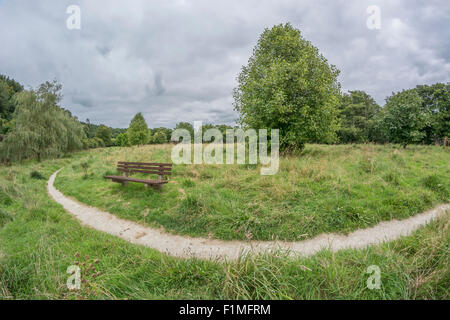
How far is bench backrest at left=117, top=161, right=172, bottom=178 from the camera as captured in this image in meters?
7.81

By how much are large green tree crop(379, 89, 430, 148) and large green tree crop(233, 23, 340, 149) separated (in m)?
9.00

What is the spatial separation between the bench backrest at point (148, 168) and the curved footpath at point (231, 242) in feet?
7.88

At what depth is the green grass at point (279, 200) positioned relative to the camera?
4922 mm

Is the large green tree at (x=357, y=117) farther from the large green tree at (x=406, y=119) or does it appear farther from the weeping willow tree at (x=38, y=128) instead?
the weeping willow tree at (x=38, y=128)

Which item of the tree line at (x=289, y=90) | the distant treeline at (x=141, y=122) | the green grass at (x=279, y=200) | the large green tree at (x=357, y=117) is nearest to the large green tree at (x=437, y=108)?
the distant treeline at (x=141, y=122)

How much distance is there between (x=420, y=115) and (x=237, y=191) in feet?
65.8

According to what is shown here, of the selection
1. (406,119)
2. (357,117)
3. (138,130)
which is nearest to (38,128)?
(138,130)

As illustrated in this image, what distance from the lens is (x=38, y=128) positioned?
72.7ft

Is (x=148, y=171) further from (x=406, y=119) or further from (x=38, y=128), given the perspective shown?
(x=38, y=128)

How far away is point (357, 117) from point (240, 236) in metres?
42.3
